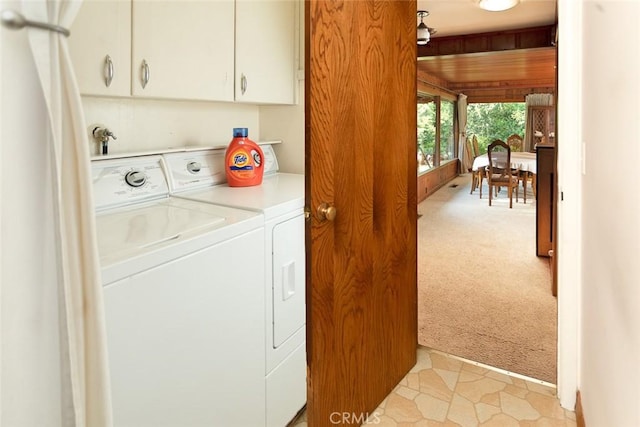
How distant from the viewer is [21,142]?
750 mm

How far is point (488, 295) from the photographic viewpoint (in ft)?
10.6

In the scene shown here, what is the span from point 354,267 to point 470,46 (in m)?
4.06

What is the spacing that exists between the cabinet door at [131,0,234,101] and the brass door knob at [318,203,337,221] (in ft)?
2.91

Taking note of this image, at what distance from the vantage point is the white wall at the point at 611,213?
3.02 feet

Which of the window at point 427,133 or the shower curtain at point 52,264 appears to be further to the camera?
the window at point 427,133

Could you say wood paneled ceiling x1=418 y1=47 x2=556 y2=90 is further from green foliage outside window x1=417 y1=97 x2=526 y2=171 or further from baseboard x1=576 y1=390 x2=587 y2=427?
baseboard x1=576 y1=390 x2=587 y2=427

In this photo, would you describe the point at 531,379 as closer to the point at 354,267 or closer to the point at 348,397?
the point at 348,397

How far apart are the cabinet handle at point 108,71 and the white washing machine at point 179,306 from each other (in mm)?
297

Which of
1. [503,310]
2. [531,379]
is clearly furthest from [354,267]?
[503,310]

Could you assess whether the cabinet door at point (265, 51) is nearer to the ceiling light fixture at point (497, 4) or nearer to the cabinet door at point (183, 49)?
the cabinet door at point (183, 49)

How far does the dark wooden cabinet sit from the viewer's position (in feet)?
12.9

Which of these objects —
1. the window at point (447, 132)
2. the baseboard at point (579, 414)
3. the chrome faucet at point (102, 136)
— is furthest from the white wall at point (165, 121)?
the window at point (447, 132)

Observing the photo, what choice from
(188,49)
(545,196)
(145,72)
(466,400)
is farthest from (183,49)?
(545,196)

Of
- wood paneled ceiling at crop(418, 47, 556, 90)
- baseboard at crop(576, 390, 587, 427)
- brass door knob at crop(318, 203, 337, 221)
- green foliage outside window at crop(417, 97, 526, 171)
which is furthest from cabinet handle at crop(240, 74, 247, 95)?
green foliage outside window at crop(417, 97, 526, 171)
